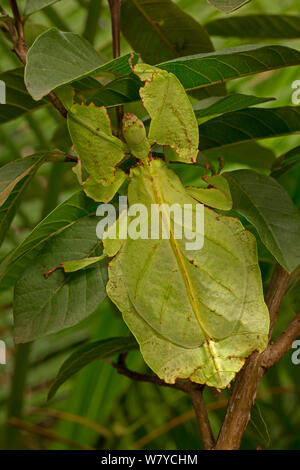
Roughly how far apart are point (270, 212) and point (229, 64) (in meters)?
0.15

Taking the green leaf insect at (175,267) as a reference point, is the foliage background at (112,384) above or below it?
below

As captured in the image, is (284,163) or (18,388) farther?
(18,388)

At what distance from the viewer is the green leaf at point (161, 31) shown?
798 mm

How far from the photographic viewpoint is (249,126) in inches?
26.3

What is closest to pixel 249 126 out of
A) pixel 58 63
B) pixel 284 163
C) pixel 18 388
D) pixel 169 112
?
pixel 284 163

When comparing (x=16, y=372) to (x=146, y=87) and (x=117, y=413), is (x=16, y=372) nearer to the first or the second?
(x=117, y=413)

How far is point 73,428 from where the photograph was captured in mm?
1314

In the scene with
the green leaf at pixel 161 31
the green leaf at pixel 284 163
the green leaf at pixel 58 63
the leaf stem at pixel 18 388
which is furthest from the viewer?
the leaf stem at pixel 18 388

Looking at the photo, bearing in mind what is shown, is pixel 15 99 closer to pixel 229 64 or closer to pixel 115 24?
pixel 115 24

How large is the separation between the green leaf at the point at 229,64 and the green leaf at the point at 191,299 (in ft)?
0.38

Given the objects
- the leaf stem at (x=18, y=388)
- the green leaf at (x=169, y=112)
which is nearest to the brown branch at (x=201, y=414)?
the green leaf at (x=169, y=112)

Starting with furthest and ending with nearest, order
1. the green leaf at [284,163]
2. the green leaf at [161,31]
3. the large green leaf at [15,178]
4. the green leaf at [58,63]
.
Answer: the green leaf at [161,31] < the green leaf at [284,163] < the large green leaf at [15,178] < the green leaf at [58,63]

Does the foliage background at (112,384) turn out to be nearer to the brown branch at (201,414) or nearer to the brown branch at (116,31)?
the brown branch at (116,31)
